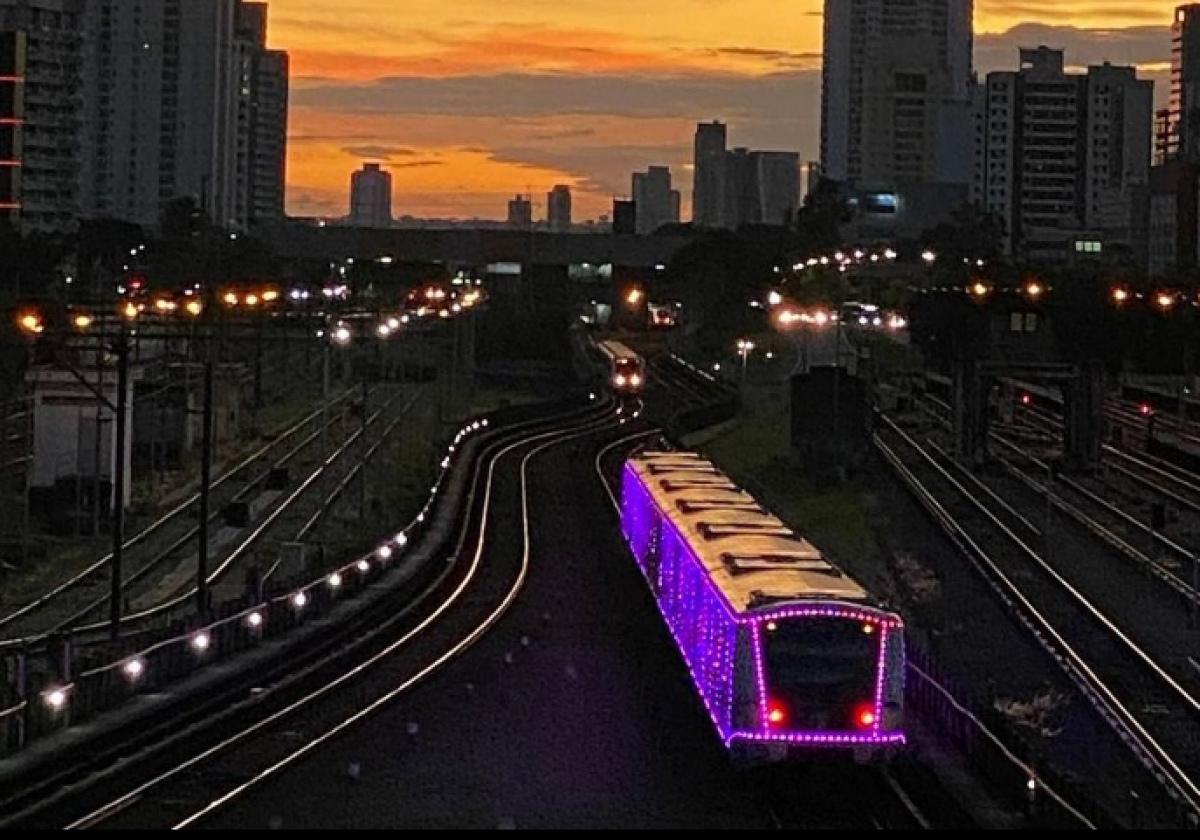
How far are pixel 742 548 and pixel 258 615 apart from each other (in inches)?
310

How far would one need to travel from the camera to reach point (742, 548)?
21.7m

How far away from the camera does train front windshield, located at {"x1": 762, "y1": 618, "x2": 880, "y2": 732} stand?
1797 cm

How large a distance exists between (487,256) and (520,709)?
100436 millimetres

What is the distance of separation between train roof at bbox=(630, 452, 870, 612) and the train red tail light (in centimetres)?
85

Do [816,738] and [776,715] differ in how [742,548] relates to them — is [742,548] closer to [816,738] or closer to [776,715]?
[776,715]

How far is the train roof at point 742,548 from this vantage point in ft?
61.9

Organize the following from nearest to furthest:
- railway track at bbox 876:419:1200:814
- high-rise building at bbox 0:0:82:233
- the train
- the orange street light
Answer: railway track at bbox 876:419:1200:814 → the orange street light → the train → high-rise building at bbox 0:0:82:233

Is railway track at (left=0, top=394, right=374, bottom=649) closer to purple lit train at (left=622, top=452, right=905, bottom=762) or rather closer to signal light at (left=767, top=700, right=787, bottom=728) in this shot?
Result: purple lit train at (left=622, top=452, right=905, bottom=762)

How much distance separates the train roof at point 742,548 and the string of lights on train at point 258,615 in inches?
197

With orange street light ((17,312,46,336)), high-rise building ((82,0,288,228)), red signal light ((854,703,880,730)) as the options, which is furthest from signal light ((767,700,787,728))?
high-rise building ((82,0,288,228))

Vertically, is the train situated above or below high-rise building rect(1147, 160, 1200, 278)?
below

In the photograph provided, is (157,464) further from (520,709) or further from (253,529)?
(520,709)

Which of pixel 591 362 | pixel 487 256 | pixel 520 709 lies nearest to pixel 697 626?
pixel 520 709

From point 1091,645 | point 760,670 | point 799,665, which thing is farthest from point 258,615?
point 1091,645
